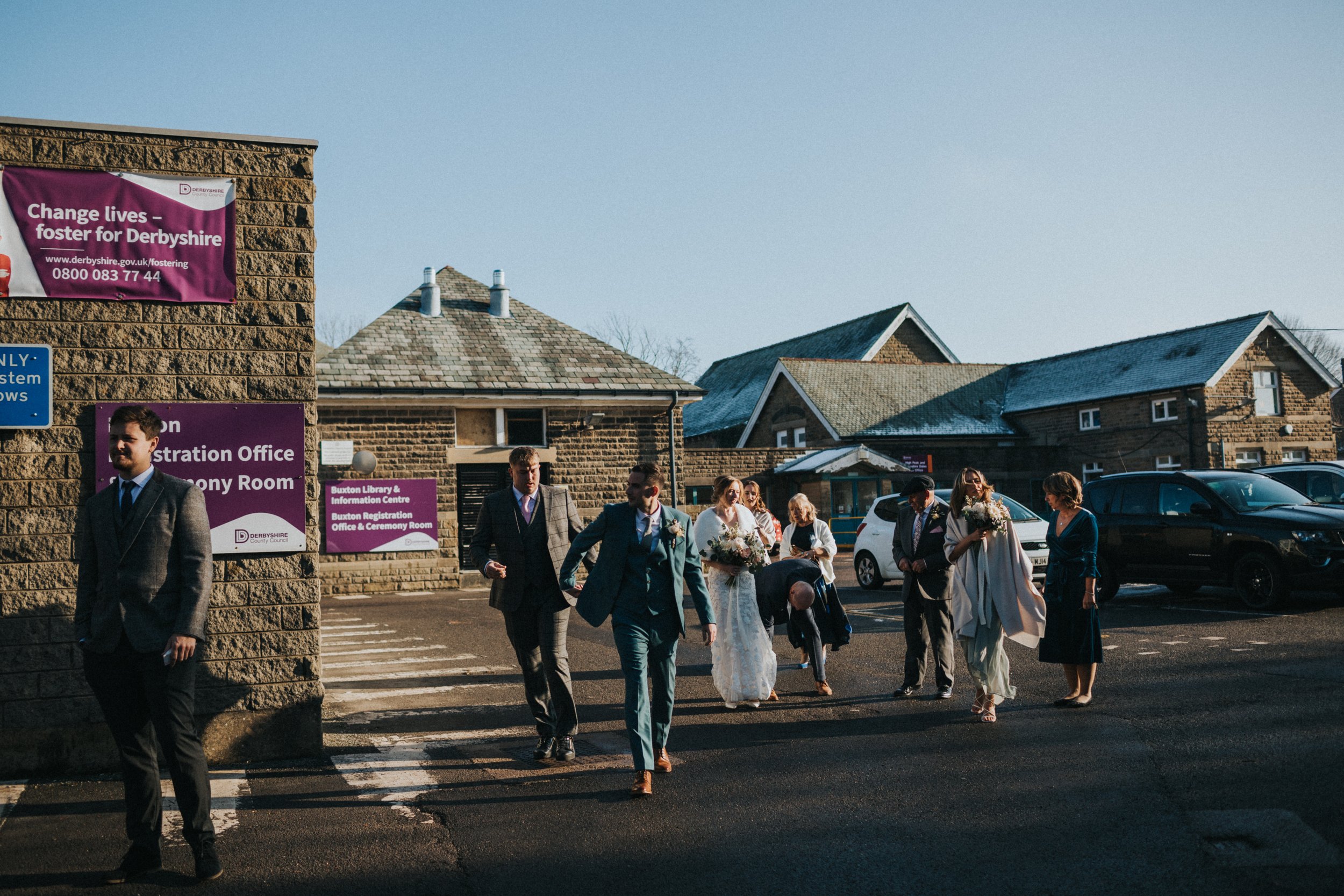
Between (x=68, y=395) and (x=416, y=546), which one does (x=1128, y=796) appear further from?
(x=416, y=546)

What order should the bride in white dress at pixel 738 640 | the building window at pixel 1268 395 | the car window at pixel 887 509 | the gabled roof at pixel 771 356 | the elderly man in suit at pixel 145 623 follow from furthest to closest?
the gabled roof at pixel 771 356 → the building window at pixel 1268 395 → the car window at pixel 887 509 → the bride in white dress at pixel 738 640 → the elderly man in suit at pixel 145 623

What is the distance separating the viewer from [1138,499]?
1445cm

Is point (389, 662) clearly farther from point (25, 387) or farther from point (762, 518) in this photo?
point (25, 387)

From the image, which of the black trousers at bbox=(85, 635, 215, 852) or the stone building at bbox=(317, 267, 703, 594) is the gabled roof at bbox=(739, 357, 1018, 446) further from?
the black trousers at bbox=(85, 635, 215, 852)

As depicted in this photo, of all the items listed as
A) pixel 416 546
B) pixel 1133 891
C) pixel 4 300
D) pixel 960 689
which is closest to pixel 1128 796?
pixel 1133 891

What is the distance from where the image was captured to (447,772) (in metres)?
6.45

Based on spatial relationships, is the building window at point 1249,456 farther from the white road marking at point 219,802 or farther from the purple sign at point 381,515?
the white road marking at point 219,802

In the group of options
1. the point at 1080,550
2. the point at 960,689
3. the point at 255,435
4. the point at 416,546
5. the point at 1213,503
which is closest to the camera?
the point at 255,435

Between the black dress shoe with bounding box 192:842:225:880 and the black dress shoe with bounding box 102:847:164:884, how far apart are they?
0.77 ft

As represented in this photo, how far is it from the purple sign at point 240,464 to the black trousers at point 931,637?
4899 millimetres

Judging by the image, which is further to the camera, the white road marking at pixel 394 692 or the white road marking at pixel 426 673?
the white road marking at pixel 426 673

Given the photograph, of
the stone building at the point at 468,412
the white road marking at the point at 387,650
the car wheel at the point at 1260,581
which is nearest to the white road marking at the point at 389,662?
the white road marking at the point at 387,650

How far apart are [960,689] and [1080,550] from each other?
1824 millimetres

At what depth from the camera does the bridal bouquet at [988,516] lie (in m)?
7.87
